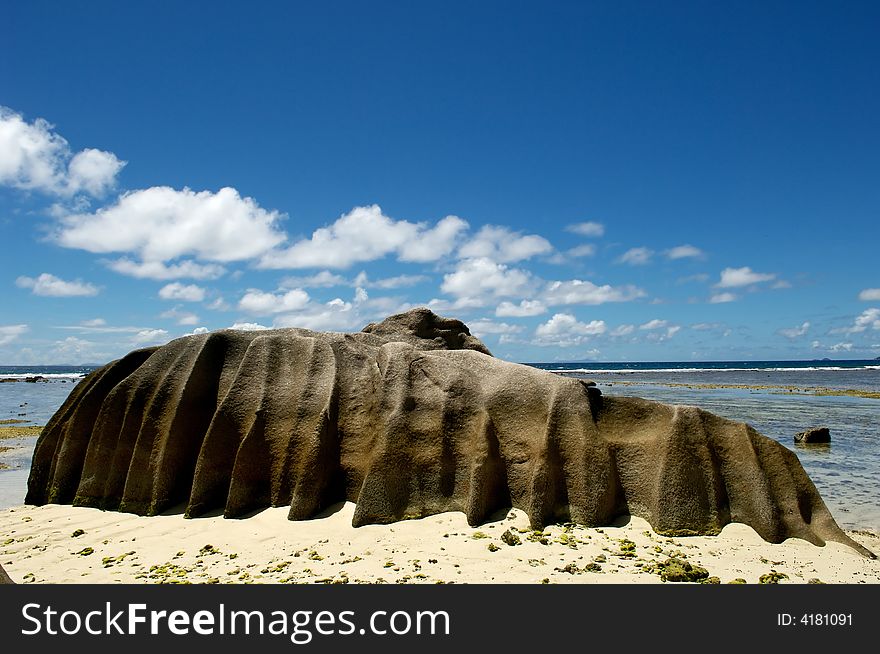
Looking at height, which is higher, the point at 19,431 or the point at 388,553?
the point at 388,553

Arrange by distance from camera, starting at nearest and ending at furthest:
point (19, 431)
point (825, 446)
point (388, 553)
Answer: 1. point (388, 553)
2. point (825, 446)
3. point (19, 431)

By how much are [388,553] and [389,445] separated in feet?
6.12

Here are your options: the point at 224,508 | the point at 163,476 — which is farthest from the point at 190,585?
the point at 163,476

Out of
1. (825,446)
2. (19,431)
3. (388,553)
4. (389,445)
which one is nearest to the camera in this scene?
(388,553)

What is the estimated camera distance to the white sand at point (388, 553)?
6.95m

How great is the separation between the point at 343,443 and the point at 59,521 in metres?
4.94

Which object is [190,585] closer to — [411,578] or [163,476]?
[411,578]

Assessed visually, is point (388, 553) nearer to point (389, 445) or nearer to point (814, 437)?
point (389, 445)

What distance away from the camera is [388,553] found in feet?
25.0

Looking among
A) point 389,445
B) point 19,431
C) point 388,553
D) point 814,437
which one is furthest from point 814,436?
point 19,431

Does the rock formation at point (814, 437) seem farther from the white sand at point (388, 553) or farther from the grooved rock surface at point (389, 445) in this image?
the grooved rock surface at point (389, 445)

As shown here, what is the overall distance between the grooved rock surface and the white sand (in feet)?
1.05

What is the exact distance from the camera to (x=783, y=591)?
6.23 m

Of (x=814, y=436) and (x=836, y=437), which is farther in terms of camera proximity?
(x=836, y=437)
